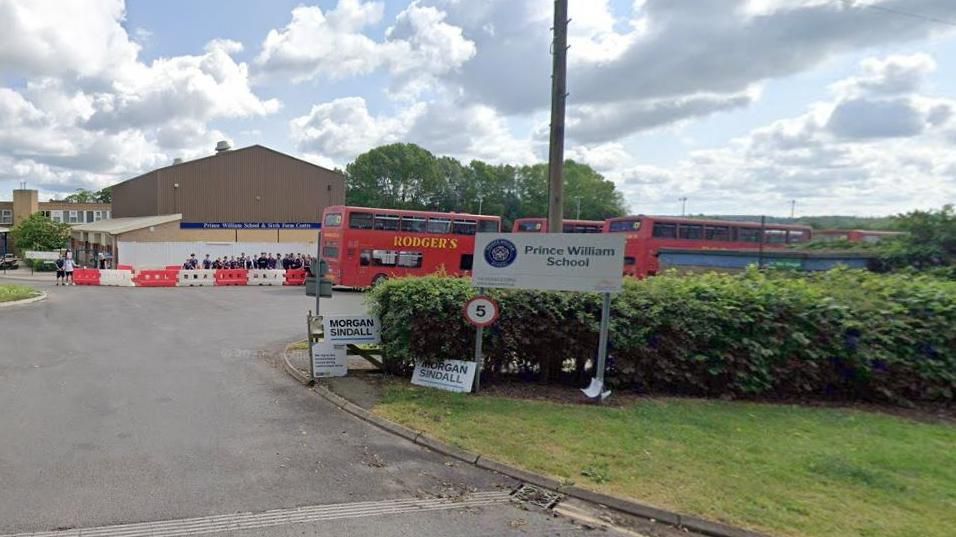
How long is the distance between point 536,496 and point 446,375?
11.0 ft

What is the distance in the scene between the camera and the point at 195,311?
54.1 feet

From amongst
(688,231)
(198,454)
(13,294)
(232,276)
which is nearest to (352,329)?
(198,454)

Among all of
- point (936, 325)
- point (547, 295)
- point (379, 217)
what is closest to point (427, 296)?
point (547, 295)

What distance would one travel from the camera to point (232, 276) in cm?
2733

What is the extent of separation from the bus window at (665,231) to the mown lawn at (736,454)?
14.4m

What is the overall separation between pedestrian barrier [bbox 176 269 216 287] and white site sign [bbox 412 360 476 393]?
2198cm

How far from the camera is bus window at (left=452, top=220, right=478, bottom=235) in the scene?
2412cm

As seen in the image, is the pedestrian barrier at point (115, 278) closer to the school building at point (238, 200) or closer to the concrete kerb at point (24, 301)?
the concrete kerb at point (24, 301)

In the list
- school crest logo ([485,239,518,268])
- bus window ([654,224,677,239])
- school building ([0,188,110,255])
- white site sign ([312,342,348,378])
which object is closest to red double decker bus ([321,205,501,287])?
bus window ([654,224,677,239])

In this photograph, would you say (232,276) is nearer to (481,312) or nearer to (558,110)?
(558,110)

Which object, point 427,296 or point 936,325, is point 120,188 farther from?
point 936,325

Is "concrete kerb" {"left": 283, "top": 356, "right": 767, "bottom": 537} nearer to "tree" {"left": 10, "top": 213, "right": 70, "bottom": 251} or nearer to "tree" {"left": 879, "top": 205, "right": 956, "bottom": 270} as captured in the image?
"tree" {"left": 879, "top": 205, "right": 956, "bottom": 270}

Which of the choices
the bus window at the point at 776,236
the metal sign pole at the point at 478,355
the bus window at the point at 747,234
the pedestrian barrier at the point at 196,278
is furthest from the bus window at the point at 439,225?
the metal sign pole at the point at 478,355

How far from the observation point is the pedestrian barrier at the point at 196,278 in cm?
2647
